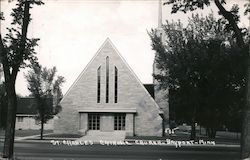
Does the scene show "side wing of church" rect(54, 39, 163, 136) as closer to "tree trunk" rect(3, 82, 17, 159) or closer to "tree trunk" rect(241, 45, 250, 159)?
"tree trunk" rect(3, 82, 17, 159)

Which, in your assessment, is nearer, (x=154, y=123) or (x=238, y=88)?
(x=238, y=88)

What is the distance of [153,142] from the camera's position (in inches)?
1195

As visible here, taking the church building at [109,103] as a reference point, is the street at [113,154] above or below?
below

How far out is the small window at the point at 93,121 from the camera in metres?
38.8

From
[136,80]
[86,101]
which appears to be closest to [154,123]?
[136,80]

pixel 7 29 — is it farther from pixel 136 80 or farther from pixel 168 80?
pixel 136 80

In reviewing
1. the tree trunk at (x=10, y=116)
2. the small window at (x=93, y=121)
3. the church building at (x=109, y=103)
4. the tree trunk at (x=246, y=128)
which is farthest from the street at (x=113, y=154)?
the small window at (x=93, y=121)

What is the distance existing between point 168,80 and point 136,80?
6.66 m

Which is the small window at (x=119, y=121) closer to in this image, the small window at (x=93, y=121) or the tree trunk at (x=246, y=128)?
the small window at (x=93, y=121)

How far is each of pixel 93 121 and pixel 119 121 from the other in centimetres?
275

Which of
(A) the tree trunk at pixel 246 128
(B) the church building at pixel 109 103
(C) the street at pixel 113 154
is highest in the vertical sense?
(B) the church building at pixel 109 103

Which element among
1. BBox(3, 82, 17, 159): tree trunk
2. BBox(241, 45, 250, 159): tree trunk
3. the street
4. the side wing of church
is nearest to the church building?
the side wing of church

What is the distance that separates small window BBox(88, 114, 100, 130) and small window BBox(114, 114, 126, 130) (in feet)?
6.21

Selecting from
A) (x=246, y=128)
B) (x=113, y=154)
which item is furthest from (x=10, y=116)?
(x=246, y=128)
